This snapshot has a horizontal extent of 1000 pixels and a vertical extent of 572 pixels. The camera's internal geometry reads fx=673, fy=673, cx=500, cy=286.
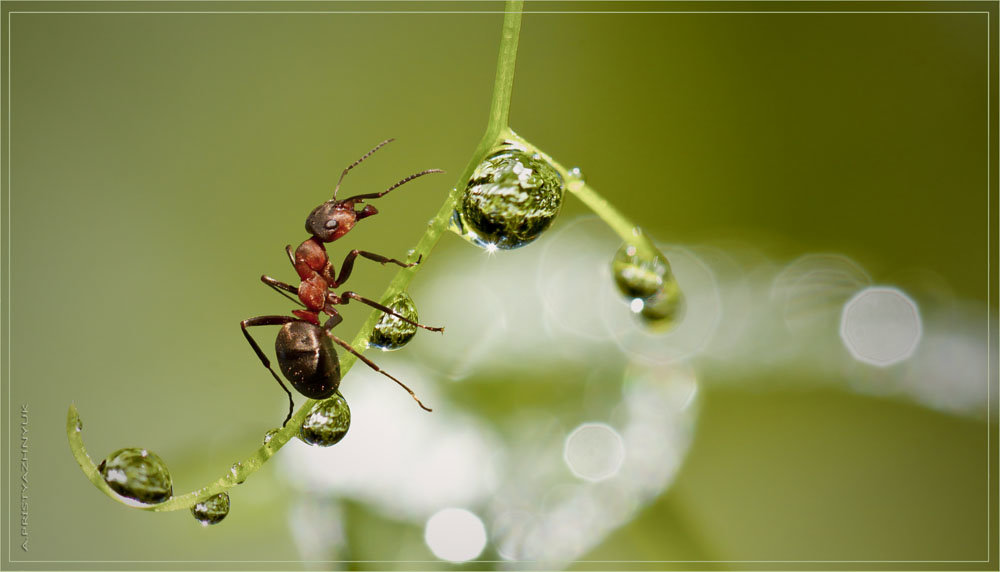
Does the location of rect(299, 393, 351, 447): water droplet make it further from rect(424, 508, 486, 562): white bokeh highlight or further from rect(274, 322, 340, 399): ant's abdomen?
rect(424, 508, 486, 562): white bokeh highlight

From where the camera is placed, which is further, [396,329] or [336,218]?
[336,218]

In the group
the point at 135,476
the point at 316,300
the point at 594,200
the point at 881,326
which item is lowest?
the point at 135,476

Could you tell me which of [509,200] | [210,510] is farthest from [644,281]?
[210,510]

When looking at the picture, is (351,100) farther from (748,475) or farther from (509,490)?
(748,475)

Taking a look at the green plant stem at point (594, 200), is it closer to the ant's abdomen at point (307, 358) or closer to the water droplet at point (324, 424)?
the water droplet at point (324, 424)

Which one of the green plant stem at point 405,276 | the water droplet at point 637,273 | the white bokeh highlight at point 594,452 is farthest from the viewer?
the white bokeh highlight at point 594,452

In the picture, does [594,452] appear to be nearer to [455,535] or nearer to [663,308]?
[455,535]

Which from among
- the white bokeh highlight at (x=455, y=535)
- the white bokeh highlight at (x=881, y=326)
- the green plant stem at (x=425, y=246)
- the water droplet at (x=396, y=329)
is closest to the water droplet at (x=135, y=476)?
the green plant stem at (x=425, y=246)
